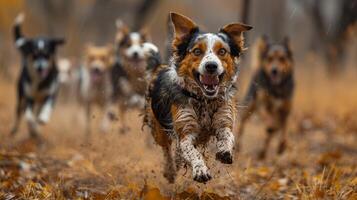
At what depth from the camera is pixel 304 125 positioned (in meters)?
11.8

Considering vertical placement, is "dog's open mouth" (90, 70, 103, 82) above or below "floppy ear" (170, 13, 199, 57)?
below

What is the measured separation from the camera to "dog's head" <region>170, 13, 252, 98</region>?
4766 millimetres

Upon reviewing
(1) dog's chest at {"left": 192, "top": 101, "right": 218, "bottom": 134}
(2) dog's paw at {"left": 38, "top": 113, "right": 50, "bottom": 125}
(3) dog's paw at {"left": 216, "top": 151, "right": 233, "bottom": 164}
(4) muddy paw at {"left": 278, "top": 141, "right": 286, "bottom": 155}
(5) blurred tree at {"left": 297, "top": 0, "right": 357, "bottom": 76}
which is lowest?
(4) muddy paw at {"left": 278, "top": 141, "right": 286, "bottom": 155}

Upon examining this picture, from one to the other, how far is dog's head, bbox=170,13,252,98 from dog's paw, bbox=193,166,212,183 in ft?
2.06

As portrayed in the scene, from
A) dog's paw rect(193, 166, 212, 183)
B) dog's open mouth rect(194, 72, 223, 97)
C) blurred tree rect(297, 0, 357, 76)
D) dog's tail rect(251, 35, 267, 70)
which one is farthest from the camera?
blurred tree rect(297, 0, 357, 76)

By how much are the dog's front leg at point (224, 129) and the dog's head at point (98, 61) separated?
6553 millimetres

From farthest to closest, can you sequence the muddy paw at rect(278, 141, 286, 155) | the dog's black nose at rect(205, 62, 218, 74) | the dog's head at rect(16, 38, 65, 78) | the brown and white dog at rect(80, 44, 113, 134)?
the brown and white dog at rect(80, 44, 113, 134) < the dog's head at rect(16, 38, 65, 78) < the muddy paw at rect(278, 141, 286, 155) < the dog's black nose at rect(205, 62, 218, 74)

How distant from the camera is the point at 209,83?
4820 millimetres

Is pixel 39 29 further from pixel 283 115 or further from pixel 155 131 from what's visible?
pixel 155 131

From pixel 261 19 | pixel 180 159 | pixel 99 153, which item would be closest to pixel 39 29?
pixel 261 19

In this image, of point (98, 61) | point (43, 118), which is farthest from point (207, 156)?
point (98, 61)

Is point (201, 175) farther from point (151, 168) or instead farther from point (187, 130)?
point (151, 168)

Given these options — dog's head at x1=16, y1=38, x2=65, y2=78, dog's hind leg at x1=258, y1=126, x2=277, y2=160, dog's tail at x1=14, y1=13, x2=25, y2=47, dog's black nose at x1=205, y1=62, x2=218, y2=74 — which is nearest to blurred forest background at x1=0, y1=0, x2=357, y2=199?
dog's hind leg at x1=258, y1=126, x2=277, y2=160

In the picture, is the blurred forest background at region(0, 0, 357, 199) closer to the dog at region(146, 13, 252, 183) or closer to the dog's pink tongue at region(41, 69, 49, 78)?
the dog at region(146, 13, 252, 183)
